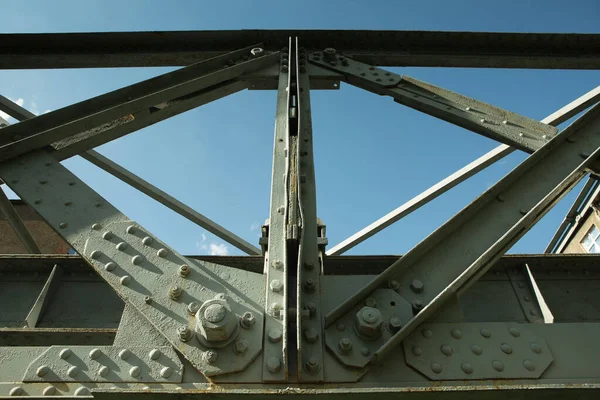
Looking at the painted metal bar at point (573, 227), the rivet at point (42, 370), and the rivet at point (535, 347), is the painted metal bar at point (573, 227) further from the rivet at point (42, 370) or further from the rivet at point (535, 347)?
the rivet at point (42, 370)

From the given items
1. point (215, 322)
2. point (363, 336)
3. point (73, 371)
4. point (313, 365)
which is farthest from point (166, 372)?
point (363, 336)

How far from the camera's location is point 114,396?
1.93 metres

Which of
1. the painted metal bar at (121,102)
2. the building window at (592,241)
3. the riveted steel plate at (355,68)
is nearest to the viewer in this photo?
the painted metal bar at (121,102)

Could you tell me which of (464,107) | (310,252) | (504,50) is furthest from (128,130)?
(504,50)

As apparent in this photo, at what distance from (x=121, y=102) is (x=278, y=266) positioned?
2345mm

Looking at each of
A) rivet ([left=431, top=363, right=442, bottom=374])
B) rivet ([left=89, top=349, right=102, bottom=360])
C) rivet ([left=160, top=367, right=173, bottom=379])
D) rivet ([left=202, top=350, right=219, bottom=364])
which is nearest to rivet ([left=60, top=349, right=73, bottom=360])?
rivet ([left=89, top=349, right=102, bottom=360])

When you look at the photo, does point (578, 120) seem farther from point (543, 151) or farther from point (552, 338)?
point (552, 338)

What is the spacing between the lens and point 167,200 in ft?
19.8

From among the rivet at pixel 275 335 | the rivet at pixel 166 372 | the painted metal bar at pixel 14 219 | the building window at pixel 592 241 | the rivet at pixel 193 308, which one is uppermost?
the building window at pixel 592 241

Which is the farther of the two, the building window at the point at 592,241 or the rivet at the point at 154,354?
the building window at the point at 592,241

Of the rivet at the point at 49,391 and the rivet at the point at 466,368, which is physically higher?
the rivet at the point at 466,368

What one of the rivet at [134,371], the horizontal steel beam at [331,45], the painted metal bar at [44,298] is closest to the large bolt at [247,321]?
the rivet at [134,371]

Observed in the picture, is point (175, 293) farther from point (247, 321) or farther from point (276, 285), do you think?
point (276, 285)

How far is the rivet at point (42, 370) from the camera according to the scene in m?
2.21
